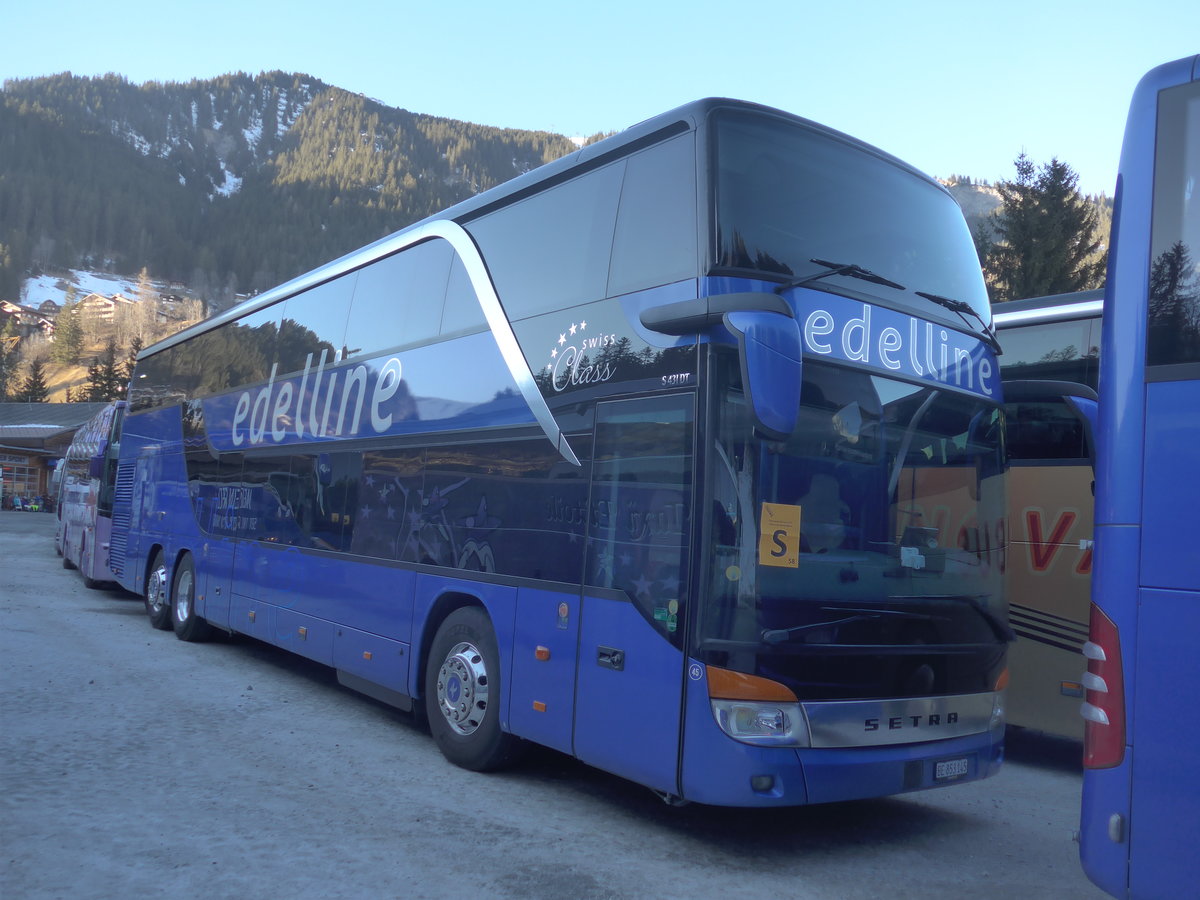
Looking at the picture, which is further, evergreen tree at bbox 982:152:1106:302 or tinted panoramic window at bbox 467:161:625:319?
evergreen tree at bbox 982:152:1106:302

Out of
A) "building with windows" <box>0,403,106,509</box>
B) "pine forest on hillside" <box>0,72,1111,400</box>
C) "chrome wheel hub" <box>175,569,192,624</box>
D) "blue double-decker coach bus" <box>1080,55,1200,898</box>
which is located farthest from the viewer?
"pine forest on hillside" <box>0,72,1111,400</box>

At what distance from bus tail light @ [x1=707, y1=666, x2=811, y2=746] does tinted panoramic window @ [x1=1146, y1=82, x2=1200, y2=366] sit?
7.46 ft

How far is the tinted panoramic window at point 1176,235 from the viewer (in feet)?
12.0

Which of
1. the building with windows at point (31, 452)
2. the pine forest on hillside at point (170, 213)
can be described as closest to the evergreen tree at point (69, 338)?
the pine forest on hillside at point (170, 213)

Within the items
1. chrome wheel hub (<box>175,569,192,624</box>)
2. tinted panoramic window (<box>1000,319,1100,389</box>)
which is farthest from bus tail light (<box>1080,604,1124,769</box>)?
chrome wheel hub (<box>175,569,192,624</box>)

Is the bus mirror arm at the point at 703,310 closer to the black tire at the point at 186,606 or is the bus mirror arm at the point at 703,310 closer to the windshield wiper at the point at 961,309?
the windshield wiper at the point at 961,309

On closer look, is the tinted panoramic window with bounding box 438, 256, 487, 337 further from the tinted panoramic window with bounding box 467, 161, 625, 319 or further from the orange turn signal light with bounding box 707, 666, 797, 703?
the orange turn signal light with bounding box 707, 666, 797, 703

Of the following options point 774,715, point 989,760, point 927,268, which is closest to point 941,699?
point 989,760

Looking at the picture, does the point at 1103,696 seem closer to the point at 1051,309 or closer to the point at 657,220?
the point at 657,220

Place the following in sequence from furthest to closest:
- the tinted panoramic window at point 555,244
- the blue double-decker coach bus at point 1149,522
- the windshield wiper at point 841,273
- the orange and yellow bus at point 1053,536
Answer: the orange and yellow bus at point 1053,536 → the tinted panoramic window at point 555,244 → the windshield wiper at point 841,273 → the blue double-decker coach bus at point 1149,522

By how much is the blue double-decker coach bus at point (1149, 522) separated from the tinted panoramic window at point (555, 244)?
306 cm

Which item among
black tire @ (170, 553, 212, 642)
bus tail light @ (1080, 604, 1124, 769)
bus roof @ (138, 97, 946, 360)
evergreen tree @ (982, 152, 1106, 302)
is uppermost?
evergreen tree @ (982, 152, 1106, 302)

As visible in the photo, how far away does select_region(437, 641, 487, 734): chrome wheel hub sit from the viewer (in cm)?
688

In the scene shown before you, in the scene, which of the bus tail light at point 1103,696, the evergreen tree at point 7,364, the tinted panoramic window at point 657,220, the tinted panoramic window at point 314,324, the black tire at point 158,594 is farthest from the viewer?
the evergreen tree at point 7,364
